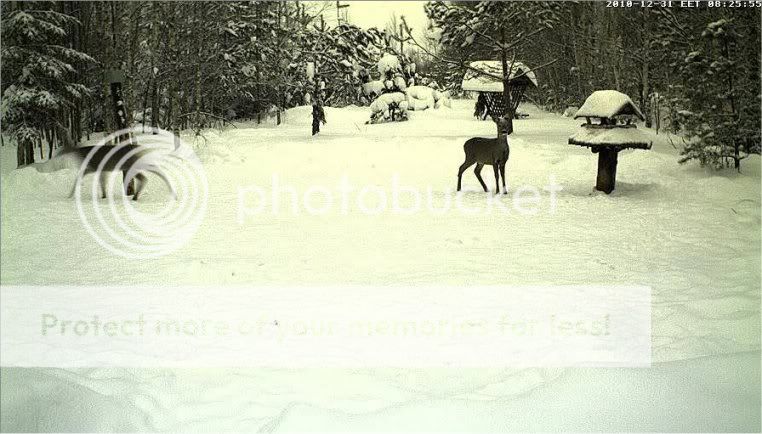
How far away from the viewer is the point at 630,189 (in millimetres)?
12680

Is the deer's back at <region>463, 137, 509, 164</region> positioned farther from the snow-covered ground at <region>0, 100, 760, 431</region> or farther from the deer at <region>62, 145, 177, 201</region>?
the deer at <region>62, 145, 177, 201</region>

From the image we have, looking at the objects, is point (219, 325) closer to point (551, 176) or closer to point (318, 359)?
point (318, 359)

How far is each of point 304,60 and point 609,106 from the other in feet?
55.0

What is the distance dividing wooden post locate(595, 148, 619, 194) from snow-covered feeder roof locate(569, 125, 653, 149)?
376 mm

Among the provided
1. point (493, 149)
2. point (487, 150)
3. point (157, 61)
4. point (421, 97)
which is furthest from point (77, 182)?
point (421, 97)

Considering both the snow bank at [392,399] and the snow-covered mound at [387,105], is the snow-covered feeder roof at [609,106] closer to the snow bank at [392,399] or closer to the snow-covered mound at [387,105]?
the snow bank at [392,399]

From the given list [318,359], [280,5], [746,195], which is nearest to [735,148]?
[746,195]

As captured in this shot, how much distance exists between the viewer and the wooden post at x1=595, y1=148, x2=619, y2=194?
1204cm

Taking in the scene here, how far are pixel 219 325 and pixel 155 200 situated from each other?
7418mm

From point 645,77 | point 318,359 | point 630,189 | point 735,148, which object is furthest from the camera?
A: point 645,77

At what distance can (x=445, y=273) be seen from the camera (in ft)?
23.0

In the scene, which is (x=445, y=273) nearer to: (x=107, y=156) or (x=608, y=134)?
(x=608, y=134)

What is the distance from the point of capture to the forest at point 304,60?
1420cm

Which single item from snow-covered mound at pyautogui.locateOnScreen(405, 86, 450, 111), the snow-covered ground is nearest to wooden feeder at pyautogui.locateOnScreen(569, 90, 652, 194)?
the snow-covered ground
